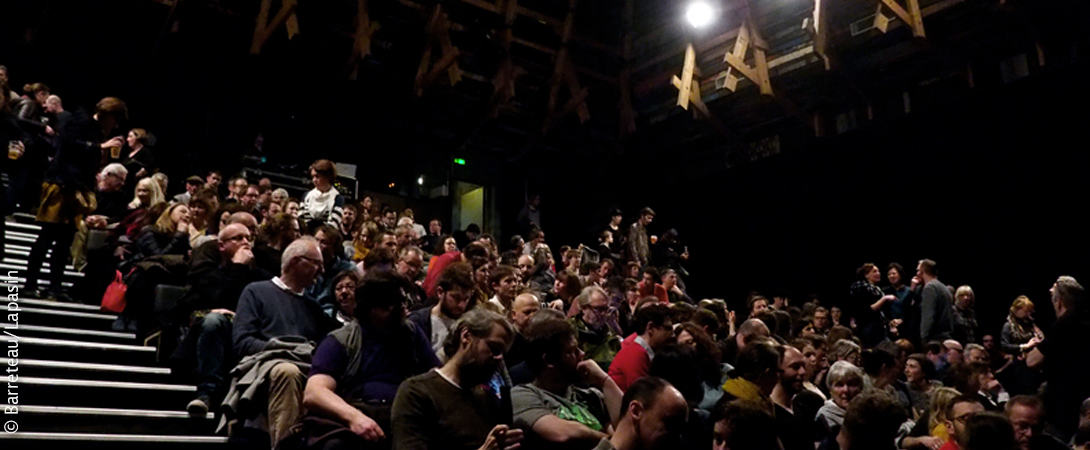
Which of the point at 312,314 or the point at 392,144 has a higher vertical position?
the point at 392,144

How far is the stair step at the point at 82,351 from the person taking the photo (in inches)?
176

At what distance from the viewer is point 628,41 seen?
1411 cm

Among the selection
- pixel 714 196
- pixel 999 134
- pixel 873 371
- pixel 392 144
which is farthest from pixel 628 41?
pixel 873 371

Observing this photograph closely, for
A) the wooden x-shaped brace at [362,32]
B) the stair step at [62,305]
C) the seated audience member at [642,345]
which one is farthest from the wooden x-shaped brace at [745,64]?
the stair step at [62,305]

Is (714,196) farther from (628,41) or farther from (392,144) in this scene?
(392,144)

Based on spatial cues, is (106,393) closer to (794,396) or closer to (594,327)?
(594,327)

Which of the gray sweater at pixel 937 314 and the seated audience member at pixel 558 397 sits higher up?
the gray sweater at pixel 937 314

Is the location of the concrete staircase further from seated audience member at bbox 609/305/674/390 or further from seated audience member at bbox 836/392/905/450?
seated audience member at bbox 836/392/905/450

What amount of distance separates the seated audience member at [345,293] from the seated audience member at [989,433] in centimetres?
337

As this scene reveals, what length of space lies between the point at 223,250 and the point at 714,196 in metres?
10.6

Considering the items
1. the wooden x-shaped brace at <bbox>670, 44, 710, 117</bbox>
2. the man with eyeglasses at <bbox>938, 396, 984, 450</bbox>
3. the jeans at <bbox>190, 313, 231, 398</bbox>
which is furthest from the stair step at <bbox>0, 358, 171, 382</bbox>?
the wooden x-shaped brace at <bbox>670, 44, 710, 117</bbox>

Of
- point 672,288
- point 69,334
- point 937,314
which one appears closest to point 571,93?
point 672,288

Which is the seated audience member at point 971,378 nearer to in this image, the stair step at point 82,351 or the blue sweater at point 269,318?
the blue sweater at point 269,318

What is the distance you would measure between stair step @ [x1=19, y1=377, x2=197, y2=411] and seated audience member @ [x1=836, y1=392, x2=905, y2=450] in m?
3.45
